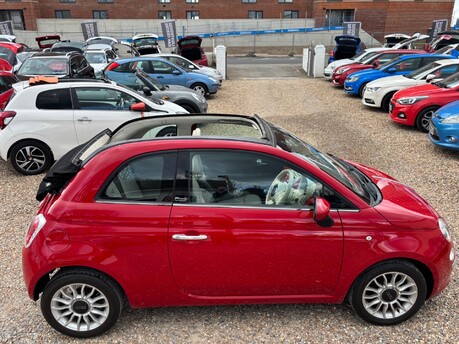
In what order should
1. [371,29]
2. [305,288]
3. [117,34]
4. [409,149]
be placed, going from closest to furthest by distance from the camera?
[305,288] → [409,149] → [117,34] → [371,29]

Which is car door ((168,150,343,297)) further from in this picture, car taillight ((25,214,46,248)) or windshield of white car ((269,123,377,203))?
car taillight ((25,214,46,248))

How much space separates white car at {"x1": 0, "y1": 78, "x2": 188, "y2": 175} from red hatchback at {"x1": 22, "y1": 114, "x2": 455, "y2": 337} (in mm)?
3970

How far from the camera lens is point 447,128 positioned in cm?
736

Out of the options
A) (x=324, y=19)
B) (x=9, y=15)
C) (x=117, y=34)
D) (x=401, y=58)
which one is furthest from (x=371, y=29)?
(x=9, y=15)

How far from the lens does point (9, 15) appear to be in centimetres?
4362

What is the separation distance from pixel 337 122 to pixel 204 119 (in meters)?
7.65

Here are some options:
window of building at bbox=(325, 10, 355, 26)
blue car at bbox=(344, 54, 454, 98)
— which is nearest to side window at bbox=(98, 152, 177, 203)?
blue car at bbox=(344, 54, 454, 98)

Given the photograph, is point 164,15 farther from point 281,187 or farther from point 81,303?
point 81,303

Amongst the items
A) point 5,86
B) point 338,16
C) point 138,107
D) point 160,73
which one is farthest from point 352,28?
point 138,107

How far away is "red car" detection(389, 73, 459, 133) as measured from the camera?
359 inches

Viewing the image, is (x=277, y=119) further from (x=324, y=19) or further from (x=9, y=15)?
(x=9, y=15)

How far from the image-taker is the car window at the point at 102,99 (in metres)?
7.03

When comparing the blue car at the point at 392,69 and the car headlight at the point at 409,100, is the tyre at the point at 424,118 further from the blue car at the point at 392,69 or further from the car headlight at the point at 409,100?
the blue car at the point at 392,69

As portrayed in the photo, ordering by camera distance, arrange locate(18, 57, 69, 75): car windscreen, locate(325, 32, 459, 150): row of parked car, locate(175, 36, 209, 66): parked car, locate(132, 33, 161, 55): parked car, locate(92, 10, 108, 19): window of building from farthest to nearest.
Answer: locate(92, 10, 108, 19): window of building < locate(132, 33, 161, 55): parked car < locate(175, 36, 209, 66): parked car < locate(18, 57, 69, 75): car windscreen < locate(325, 32, 459, 150): row of parked car
